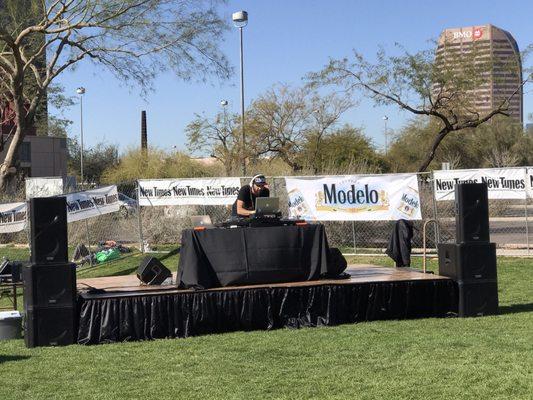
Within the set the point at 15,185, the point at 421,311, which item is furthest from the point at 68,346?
the point at 15,185

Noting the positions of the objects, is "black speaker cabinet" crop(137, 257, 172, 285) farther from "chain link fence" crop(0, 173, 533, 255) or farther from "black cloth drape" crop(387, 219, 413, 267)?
"chain link fence" crop(0, 173, 533, 255)

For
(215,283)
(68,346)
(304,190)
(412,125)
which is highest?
(412,125)

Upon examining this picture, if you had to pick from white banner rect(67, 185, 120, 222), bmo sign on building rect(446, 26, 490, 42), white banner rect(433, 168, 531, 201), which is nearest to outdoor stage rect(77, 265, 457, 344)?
white banner rect(433, 168, 531, 201)

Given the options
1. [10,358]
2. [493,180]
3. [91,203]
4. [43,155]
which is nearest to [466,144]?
[43,155]

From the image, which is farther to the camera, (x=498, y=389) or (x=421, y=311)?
(x=421, y=311)

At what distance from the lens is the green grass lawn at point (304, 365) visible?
5828 millimetres

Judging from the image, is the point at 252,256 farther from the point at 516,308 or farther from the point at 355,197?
the point at 355,197

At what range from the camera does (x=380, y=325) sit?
28.7 feet

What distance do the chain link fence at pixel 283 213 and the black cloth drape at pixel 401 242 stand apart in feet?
16.5

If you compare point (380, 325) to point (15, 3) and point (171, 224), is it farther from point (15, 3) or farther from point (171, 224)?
point (15, 3)

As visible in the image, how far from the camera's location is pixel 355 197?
1546 centimetres

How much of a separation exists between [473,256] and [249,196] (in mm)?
3188

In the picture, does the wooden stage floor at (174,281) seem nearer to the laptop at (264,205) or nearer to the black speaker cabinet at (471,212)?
the black speaker cabinet at (471,212)

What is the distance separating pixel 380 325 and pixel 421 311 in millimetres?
787
